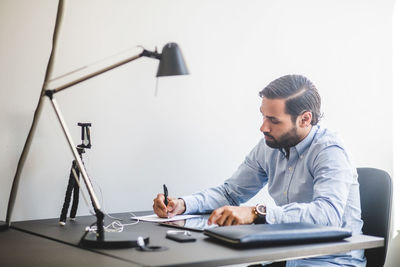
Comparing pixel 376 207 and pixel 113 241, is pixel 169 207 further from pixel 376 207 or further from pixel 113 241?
pixel 376 207

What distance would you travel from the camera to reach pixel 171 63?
1552 millimetres

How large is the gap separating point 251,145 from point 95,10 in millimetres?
1045

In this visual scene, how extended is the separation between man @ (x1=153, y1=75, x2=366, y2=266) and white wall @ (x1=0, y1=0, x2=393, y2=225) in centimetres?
29

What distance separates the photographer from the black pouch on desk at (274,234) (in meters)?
1.37

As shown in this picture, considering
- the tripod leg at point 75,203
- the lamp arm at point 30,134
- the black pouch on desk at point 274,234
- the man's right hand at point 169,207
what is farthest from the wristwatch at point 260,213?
the lamp arm at point 30,134

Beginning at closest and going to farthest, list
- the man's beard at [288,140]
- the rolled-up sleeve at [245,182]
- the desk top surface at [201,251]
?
the desk top surface at [201,251], the man's beard at [288,140], the rolled-up sleeve at [245,182]

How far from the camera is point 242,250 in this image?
52.6 inches

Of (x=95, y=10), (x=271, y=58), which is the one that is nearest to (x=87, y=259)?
(x=95, y=10)

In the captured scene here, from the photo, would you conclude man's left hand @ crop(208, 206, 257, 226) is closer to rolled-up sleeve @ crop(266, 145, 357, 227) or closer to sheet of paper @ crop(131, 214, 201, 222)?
rolled-up sleeve @ crop(266, 145, 357, 227)

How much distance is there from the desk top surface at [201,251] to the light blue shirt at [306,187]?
255 millimetres

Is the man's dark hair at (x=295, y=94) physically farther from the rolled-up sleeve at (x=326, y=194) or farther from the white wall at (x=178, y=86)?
the white wall at (x=178, y=86)

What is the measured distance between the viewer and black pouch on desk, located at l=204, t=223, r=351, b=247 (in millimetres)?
1369

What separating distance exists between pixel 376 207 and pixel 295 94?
1.79ft

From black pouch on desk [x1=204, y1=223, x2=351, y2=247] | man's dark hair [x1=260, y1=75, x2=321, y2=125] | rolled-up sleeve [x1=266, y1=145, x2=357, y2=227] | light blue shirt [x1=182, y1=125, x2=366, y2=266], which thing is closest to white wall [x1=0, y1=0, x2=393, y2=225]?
light blue shirt [x1=182, y1=125, x2=366, y2=266]
